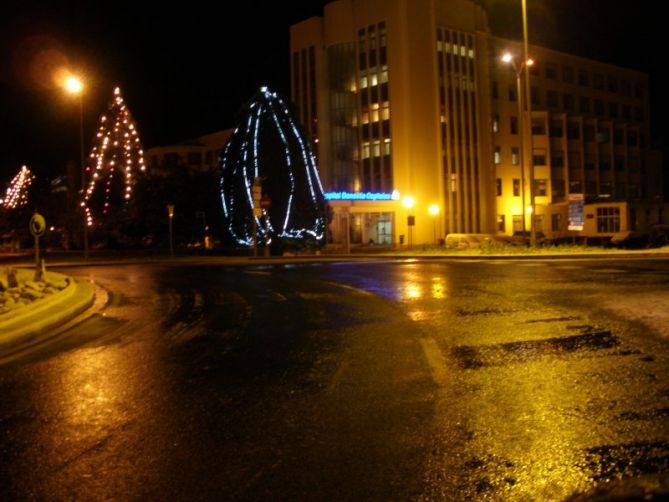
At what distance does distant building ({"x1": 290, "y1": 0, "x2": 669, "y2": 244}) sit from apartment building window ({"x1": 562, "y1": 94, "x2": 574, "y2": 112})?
11 cm

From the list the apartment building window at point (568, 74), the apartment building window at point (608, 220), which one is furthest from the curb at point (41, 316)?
the apartment building window at point (568, 74)

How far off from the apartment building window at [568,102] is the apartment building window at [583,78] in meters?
2.49

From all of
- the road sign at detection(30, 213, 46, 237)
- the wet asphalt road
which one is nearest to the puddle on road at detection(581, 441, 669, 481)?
the wet asphalt road

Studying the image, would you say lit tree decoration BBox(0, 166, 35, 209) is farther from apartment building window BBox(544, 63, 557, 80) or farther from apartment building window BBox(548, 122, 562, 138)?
apartment building window BBox(544, 63, 557, 80)

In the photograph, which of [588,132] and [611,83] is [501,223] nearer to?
[588,132]

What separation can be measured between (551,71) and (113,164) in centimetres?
4577

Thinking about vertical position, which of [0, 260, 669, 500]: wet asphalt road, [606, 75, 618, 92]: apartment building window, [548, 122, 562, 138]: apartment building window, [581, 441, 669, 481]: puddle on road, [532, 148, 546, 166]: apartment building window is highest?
[606, 75, 618, 92]: apartment building window

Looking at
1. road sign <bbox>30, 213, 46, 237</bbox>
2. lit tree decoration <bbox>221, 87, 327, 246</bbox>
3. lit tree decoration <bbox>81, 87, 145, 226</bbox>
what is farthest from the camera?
lit tree decoration <bbox>81, 87, 145, 226</bbox>

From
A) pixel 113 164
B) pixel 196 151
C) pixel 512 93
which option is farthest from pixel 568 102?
pixel 113 164

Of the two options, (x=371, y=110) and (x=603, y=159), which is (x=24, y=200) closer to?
(x=371, y=110)

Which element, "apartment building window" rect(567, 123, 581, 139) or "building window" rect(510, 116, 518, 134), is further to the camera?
A: "apartment building window" rect(567, 123, 581, 139)

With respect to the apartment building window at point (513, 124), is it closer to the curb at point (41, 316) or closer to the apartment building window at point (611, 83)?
the apartment building window at point (611, 83)

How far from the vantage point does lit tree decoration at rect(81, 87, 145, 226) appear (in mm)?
43906

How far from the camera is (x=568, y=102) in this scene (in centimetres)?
7069
